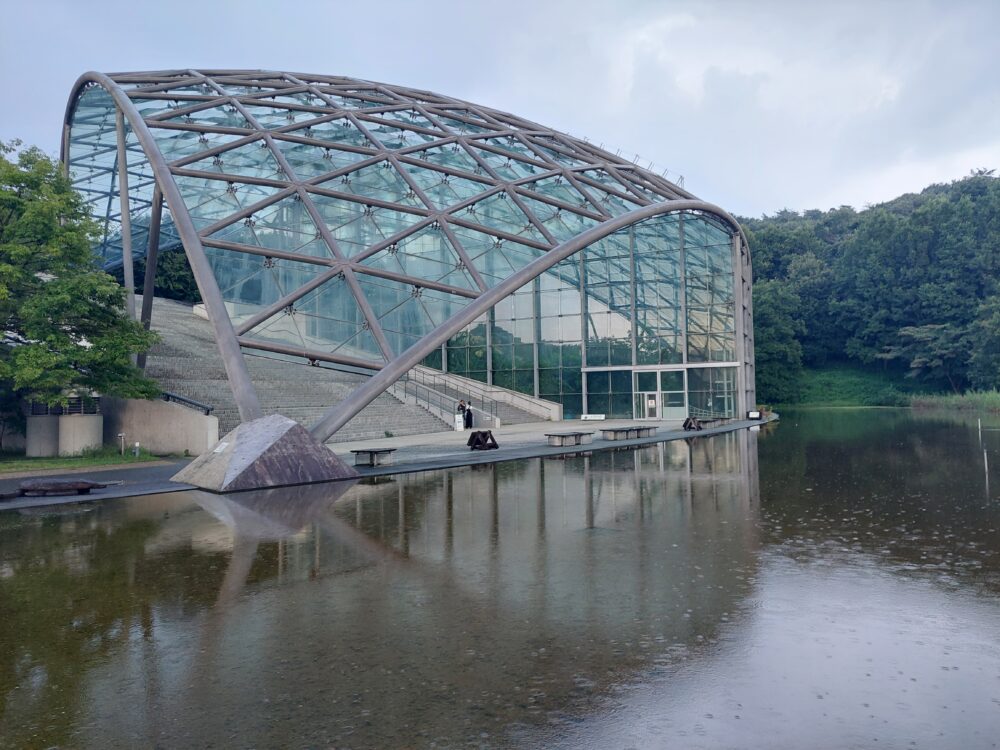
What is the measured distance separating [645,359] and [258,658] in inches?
1577

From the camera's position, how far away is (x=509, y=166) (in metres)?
28.5

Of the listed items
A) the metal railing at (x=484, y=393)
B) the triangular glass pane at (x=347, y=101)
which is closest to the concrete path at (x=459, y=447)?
the metal railing at (x=484, y=393)

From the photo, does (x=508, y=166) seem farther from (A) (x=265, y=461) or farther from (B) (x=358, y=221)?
(A) (x=265, y=461)

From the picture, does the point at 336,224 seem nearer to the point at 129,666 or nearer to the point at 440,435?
the point at 440,435

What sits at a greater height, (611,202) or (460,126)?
(460,126)

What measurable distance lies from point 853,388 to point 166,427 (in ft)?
250

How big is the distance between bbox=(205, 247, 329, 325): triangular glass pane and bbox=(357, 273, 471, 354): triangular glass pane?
2036mm

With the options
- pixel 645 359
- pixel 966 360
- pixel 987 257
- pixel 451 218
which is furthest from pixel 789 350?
pixel 451 218

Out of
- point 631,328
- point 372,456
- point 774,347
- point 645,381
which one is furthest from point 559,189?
point 774,347

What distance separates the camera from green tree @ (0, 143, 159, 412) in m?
20.2

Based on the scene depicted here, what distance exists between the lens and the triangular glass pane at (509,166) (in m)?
27.6

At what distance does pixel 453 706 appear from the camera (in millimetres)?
4902

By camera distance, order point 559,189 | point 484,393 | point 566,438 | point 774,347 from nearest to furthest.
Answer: point 566,438, point 559,189, point 484,393, point 774,347

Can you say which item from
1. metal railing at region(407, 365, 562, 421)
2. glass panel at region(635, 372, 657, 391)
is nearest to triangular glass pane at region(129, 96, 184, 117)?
metal railing at region(407, 365, 562, 421)
